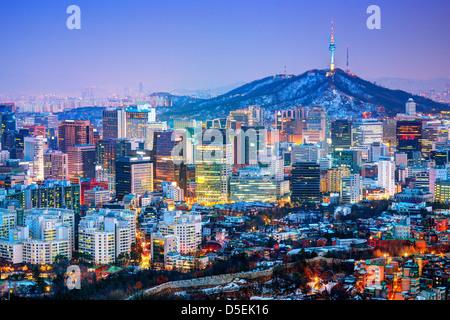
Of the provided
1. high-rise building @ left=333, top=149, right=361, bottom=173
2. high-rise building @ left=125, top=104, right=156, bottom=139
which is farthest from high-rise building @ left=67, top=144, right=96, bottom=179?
high-rise building @ left=333, top=149, right=361, bottom=173

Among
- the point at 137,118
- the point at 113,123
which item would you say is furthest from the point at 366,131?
the point at 113,123

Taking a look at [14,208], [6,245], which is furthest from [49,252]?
[14,208]

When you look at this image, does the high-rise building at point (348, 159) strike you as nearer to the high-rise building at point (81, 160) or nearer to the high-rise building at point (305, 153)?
the high-rise building at point (305, 153)

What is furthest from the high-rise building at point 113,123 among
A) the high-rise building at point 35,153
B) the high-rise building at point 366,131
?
the high-rise building at point 366,131

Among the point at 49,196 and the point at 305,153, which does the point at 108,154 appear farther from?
the point at 49,196

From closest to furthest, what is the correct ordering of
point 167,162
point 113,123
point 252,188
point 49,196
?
point 49,196
point 252,188
point 167,162
point 113,123
